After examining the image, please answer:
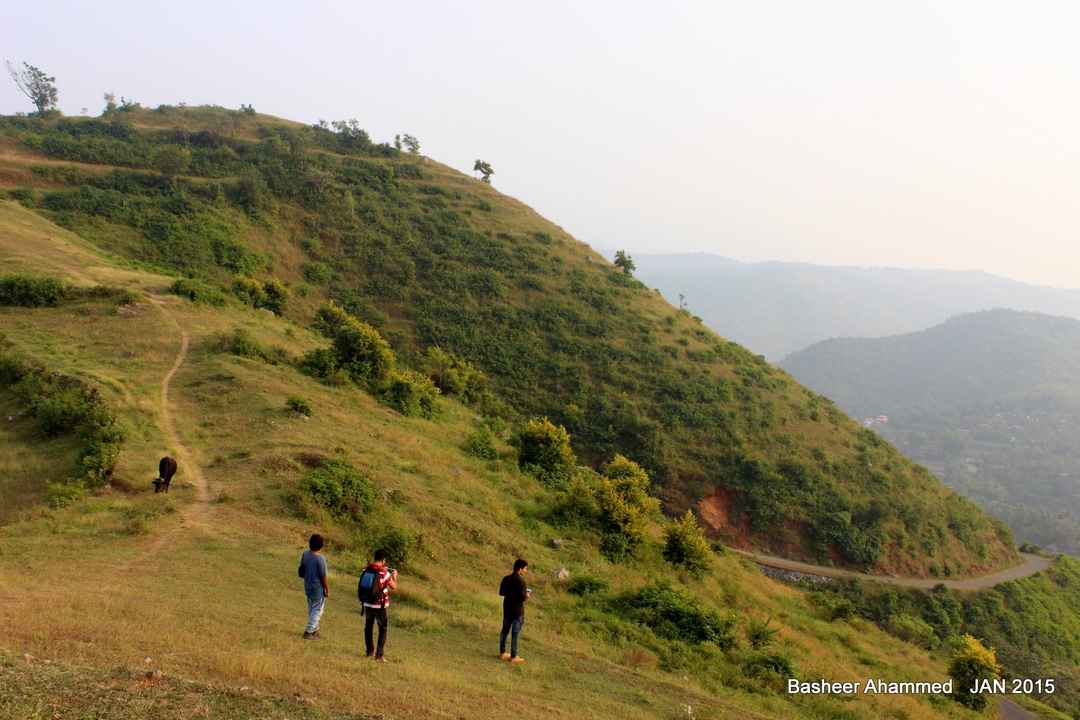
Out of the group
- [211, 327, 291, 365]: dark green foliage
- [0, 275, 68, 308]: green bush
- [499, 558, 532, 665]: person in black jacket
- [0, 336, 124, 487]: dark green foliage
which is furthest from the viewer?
[0, 275, 68, 308]: green bush

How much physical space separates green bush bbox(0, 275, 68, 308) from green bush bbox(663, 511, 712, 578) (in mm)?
28066

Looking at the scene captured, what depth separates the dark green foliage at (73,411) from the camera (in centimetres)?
1488

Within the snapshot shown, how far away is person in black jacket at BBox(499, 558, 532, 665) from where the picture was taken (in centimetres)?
957

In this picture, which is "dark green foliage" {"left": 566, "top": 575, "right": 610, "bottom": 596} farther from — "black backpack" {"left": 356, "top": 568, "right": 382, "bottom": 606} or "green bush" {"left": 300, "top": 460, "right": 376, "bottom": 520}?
"black backpack" {"left": 356, "top": 568, "right": 382, "bottom": 606}

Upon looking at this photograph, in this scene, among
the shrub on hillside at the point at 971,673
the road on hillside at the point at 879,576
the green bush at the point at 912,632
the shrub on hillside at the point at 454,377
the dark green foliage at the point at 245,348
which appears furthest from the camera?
the road on hillside at the point at 879,576

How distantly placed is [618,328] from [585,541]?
36446 millimetres

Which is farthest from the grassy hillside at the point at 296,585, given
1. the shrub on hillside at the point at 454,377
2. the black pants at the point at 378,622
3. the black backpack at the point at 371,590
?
the shrub on hillside at the point at 454,377

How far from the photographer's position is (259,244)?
51906 mm

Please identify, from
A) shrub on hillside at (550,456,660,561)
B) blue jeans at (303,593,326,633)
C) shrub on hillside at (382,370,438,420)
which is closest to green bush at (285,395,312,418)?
shrub on hillside at (382,370,438,420)

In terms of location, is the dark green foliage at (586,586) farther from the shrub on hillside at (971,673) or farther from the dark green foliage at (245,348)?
the dark green foliage at (245,348)

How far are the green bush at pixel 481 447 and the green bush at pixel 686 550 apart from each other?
8.15 meters

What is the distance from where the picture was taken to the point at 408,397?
27.9m

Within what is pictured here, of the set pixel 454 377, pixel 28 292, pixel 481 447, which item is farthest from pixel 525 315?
pixel 28 292

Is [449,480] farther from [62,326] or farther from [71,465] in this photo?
[62,326]
